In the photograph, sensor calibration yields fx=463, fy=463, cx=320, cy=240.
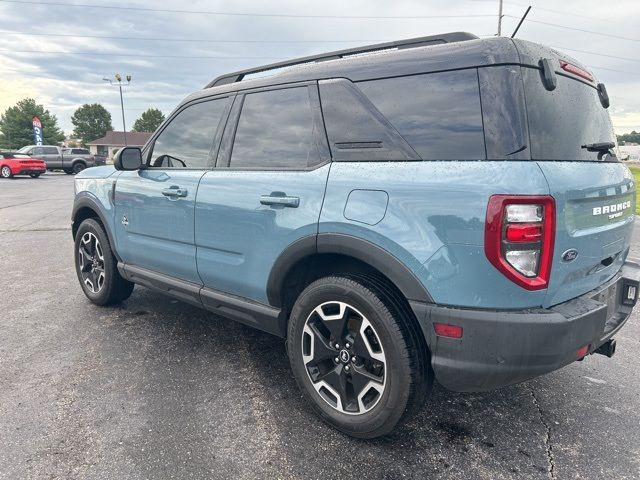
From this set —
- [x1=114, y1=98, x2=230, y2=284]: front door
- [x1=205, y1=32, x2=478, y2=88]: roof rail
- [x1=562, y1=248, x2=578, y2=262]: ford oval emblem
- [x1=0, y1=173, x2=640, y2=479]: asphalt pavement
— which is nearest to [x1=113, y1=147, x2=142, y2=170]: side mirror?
[x1=114, y1=98, x2=230, y2=284]: front door

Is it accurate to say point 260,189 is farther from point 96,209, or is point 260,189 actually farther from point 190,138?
point 96,209

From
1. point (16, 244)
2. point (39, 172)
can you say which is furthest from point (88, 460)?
Answer: point (39, 172)

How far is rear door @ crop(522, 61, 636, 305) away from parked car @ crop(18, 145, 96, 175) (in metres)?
32.2

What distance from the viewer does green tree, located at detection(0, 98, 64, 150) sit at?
253ft

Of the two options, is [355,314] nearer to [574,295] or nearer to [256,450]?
[256,450]

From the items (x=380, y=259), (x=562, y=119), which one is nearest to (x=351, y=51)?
(x=562, y=119)

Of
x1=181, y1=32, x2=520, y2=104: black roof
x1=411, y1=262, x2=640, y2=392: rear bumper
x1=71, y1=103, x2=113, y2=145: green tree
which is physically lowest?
x1=411, y1=262, x2=640, y2=392: rear bumper

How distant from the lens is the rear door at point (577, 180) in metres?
1.99

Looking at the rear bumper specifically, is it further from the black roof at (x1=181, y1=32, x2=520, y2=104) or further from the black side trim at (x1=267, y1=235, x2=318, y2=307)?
the black roof at (x1=181, y1=32, x2=520, y2=104)

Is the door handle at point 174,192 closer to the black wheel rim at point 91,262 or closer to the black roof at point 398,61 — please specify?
the black roof at point 398,61

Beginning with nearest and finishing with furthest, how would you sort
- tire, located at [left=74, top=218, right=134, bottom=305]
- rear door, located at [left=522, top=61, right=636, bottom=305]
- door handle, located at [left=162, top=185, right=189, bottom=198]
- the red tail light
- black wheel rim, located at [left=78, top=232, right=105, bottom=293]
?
the red tail light
rear door, located at [left=522, top=61, right=636, bottom=305]
door handle, located at [left=162, top=185, right=189, bottom=198]
tire, located at [left=74, top=218, right=134, bottom=305]
black wheel rim, located at [left=78, top=232, right=105, bottom=293]

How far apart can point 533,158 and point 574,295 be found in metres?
0.69

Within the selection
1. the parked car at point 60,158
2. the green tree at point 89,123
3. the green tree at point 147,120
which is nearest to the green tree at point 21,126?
the green tree at point 89,123

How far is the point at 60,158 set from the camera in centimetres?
2998
